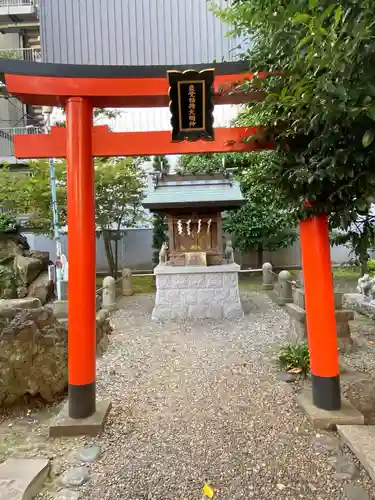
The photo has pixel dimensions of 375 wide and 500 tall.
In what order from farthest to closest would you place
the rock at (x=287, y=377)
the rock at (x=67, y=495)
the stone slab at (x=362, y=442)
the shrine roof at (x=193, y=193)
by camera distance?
1. the shrine roof at (x=193, y=193)
2. the rock at (x=287, y=377)
3. the stone slab at (x=362, y=442)
4. the rock at (x=67, y=495)

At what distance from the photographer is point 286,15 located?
6.97 feet

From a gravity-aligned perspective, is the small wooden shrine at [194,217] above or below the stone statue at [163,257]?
above

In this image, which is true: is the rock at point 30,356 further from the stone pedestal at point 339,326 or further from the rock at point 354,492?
the stone pedestal at point 339,326

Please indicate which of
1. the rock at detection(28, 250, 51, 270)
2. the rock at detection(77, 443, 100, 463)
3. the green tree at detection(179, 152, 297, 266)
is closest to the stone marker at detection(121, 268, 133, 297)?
the rock at detection(28, 250, 51, 270)

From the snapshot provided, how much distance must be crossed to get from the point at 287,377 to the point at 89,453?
2724 mm

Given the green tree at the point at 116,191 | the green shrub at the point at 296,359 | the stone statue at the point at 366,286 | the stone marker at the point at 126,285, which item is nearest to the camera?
the green shrub at the point at 296,359

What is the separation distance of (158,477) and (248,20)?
150 inches

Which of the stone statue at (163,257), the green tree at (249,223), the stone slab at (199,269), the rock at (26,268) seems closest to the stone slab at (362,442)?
the stone slab at (199,269)

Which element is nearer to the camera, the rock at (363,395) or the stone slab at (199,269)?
the rock at (363,395)

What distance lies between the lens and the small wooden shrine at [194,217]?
888 cm

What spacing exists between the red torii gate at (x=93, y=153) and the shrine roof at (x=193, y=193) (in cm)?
489

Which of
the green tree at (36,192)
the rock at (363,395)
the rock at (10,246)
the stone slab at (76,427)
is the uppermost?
the green tree at (36,192)

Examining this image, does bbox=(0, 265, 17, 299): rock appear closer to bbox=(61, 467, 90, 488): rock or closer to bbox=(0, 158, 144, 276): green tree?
bbox=(0, 158, 144, 276): green tree

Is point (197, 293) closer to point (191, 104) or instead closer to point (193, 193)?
point (193, 193)
